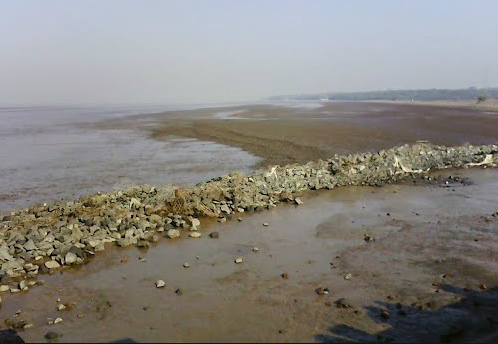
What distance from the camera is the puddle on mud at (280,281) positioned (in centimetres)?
688

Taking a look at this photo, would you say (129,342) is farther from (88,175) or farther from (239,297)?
(88,175)

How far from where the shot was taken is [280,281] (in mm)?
8773

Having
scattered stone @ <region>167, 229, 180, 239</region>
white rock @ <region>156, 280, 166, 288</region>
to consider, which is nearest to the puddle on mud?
white rock @ <region>156, 280, 166, 288</region>

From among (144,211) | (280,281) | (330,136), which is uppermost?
(330,136)

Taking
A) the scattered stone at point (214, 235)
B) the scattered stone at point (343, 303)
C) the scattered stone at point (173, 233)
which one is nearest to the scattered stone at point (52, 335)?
the scattered stone at point (343, 303)

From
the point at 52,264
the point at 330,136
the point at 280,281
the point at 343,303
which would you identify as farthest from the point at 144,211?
the point at 330,136

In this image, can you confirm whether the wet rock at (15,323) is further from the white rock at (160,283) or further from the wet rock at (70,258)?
the wet rock at (70,258)

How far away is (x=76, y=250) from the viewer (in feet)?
33.7

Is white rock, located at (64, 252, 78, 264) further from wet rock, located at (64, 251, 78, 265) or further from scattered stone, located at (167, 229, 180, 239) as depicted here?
scattered stone, located at (167, 229, 180, 239)

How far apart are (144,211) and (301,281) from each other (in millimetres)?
5974

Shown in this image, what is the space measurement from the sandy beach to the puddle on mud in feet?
0.09

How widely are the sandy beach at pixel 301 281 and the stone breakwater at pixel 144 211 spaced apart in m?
0.40

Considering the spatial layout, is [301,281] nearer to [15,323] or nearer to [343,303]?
[343,303]

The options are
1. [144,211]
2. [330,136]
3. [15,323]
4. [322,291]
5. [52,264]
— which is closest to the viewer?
[15,323]
